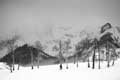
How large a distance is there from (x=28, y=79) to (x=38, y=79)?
2032 millimetres

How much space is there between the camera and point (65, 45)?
6025cm

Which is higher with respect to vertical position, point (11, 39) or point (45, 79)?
point (11, 39)

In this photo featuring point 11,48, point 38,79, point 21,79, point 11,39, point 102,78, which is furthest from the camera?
point 11,39

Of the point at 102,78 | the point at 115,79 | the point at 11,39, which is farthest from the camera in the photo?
the point at 11,39

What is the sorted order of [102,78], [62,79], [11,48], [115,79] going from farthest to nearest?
[11,48] < [62,79] < [102,78] < [115,79]

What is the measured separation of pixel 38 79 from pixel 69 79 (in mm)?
5206

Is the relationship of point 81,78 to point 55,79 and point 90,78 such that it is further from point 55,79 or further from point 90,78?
point 55,79

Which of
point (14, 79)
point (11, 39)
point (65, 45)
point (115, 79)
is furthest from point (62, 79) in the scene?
point (11, 39)

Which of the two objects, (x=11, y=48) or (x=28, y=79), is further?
(x=11, y=48)

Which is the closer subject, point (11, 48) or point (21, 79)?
point (21, 79)

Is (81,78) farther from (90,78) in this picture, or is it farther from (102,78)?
(102,78)

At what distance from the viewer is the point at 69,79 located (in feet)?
69.8

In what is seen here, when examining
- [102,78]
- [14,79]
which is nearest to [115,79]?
[102,78]

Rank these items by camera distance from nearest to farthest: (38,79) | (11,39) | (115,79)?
(115,79) → (38,79) → (11,39)
